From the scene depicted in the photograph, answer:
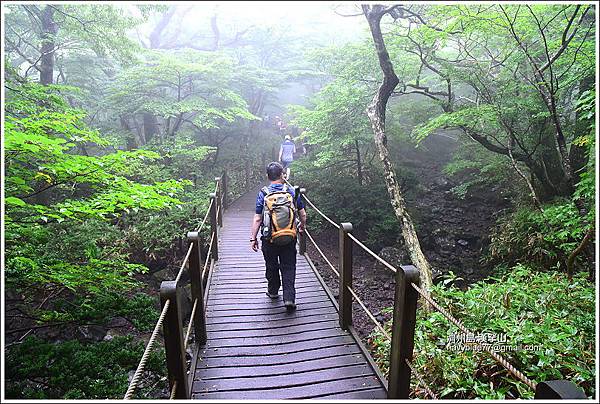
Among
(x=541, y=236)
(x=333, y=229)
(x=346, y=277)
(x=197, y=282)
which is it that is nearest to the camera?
(x=197, y=282)

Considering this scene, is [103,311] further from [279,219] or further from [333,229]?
[333,229]

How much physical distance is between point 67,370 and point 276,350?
6.07ft

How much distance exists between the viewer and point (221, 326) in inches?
162

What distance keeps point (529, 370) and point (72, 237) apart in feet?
20.6

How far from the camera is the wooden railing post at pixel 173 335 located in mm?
2287

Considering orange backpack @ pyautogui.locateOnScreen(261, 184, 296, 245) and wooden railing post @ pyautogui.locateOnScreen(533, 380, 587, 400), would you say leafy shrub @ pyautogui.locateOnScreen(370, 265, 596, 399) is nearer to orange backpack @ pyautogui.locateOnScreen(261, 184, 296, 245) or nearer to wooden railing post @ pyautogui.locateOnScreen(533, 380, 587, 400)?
wooden railing post @ pyautogui.locateOnScreen(533, 380, 587, 400)

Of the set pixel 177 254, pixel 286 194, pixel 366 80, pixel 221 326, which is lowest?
pixel 177 254

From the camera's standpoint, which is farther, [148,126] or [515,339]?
[148,126]

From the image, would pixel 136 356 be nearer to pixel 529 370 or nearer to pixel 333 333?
pixel 333 333

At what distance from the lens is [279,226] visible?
4105 mm

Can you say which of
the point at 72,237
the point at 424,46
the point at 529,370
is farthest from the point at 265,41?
the point at 529,370

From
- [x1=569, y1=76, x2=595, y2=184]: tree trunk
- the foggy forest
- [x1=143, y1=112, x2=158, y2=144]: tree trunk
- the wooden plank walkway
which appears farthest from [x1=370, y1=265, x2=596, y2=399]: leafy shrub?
[x1=143, y1=112, x2=158, y2=144]: tree trunk

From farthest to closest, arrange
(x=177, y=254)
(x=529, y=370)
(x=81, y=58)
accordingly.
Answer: (x=81, y=58) → (x=177, y=254) → (x=529, y=370)

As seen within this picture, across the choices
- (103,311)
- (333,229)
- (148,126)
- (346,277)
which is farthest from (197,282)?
(148,126)
